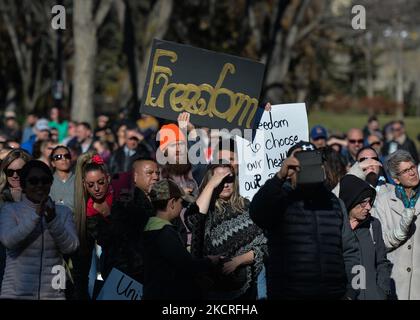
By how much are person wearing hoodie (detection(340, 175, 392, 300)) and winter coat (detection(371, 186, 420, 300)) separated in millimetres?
552

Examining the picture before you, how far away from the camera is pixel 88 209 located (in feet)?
28.0

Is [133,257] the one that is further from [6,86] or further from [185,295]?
[6,86]

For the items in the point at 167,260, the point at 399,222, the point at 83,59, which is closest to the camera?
the point at 167,260

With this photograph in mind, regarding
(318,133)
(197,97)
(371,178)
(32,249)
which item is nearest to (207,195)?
(32,249)

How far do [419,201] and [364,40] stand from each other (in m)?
62.9

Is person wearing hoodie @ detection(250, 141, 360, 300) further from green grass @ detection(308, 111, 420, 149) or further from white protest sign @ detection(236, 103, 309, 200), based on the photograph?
green grass @ detection(308, 111, 420, 149)

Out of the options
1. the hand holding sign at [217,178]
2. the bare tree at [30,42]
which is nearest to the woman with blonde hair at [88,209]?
the hand holding sign at [217,178]

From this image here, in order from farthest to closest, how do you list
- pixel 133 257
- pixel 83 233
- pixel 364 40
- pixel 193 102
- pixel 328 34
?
pixel 364 40, pixel 328 34, pixel 193 102, pixel 83 233, pixel 133 257

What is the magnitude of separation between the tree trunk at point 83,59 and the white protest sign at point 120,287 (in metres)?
15.0

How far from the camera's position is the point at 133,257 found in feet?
25.3

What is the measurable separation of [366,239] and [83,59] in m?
15.8

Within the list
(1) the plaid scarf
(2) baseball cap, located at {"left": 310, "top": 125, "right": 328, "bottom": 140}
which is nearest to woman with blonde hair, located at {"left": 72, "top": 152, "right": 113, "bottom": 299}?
(1) the plaid scarf

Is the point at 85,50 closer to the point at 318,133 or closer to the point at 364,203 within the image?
the point at 318,133

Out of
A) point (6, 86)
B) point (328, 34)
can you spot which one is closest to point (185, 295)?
point (328, 34)
